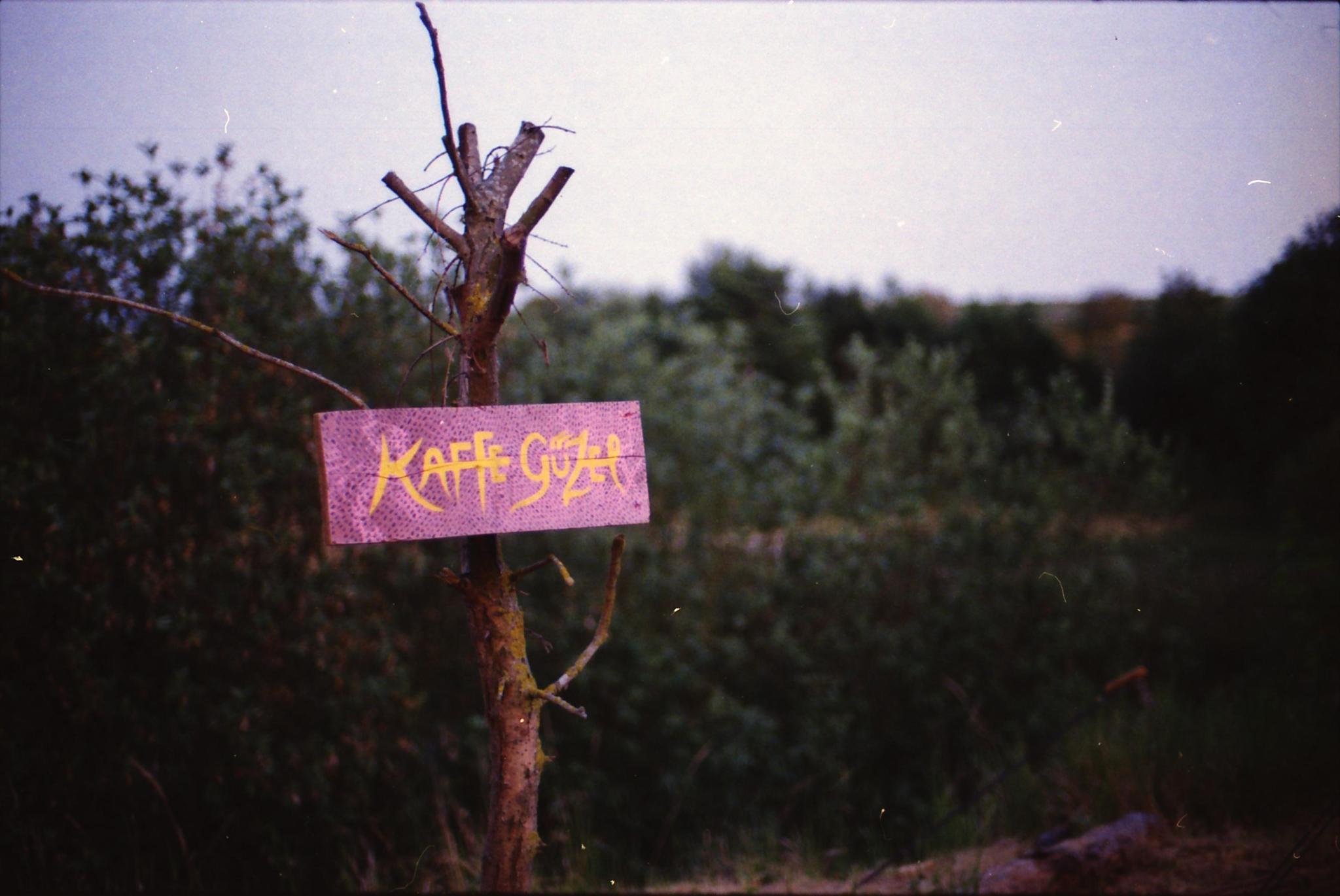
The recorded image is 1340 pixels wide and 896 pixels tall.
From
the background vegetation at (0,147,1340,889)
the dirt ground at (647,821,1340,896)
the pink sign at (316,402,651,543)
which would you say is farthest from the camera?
the background vegetation at (0,147,1340,889)

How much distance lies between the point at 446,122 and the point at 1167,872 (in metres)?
3.21

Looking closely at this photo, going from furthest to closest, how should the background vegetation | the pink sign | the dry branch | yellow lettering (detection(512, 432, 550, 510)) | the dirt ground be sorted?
the background vegetation < the dirt ground < the dry branch < yellow lettering (detection(512, 432, 550, 510)) < the pink sign

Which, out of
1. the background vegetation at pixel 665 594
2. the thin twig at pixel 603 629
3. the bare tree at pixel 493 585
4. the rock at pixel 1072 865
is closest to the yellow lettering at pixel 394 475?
the bare tree at pixel 493 585

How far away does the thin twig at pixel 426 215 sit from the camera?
1810mm

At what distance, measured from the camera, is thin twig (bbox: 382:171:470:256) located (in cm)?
181

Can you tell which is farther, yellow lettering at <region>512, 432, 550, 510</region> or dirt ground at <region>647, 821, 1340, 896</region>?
dirt ground at <region>647, 821, 1340, 896</region>

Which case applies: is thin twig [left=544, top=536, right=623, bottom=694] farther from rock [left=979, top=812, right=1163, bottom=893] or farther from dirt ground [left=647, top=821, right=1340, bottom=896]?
rock [left=979, top=812, right=1163, bottom=893]

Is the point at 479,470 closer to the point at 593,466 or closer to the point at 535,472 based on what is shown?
the point at 535,472

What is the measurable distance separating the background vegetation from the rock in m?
0.55

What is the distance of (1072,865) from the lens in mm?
2943

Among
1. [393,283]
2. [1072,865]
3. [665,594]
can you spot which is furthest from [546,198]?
[665,594]

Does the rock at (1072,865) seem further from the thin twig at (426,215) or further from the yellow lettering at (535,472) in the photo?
the thin twig at (426,215)

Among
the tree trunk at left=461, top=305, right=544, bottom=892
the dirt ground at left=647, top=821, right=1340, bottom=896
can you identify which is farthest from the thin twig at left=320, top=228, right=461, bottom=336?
the dirt ground at left=647, top=821, right=1340, bottom=896

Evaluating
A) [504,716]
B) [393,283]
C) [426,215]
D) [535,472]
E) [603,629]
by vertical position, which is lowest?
[504,716]
